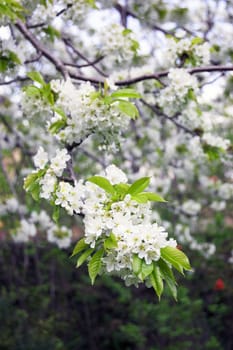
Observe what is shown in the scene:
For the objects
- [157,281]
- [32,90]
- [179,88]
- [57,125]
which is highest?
[179,88]

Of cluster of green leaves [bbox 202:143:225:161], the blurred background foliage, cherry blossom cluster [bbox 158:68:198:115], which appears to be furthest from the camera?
the blurred background foliage

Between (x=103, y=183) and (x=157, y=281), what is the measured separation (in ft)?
1.14

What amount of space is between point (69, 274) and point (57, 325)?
1029mm

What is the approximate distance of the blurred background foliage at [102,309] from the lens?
429 cm

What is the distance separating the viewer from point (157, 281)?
1.38 meters

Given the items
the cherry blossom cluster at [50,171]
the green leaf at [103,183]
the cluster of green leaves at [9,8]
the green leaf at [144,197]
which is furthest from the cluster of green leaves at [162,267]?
the cluster of green leaves at [9,8]

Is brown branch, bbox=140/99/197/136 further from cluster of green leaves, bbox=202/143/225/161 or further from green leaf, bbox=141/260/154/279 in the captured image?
green leaf, bbox=141/260/154/279

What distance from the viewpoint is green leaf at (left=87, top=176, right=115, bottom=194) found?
1539 mm

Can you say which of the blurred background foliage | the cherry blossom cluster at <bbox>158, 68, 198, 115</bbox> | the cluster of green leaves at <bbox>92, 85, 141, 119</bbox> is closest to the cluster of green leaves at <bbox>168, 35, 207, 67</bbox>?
the cherry blossom cluster at <bbox>158, 68, 198, 115</bbox>

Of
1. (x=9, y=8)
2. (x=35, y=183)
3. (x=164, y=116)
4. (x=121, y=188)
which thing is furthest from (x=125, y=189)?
(x=164, y=116)

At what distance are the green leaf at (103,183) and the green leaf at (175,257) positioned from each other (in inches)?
10.4

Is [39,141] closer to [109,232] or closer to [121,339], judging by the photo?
[121,339]

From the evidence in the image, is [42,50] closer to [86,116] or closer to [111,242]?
[86,116]

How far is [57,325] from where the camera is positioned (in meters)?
4.50
